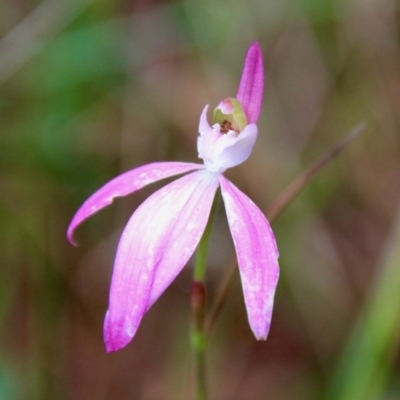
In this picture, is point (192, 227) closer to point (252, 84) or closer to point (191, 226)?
point (191, 226)

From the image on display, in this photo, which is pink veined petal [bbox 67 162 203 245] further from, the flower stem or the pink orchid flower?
the flower stem

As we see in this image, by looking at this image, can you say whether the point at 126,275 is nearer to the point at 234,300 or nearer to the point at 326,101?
the point at 234,300

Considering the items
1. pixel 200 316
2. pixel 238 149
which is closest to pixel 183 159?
pixel 238 149

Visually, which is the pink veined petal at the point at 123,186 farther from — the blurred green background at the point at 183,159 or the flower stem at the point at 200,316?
the blurred green background at the point at 183,159

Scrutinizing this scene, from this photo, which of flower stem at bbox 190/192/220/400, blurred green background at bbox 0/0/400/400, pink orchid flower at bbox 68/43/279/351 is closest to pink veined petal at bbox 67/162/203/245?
pink orchid flower at bbox 68/43/279/351

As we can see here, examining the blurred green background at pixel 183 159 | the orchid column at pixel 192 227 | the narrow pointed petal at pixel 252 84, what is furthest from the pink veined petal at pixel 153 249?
the blurred green background at pixel 183 159

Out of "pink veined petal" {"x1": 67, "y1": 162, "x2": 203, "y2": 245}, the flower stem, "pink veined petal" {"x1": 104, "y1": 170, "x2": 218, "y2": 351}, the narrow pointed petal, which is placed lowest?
the flower stem
